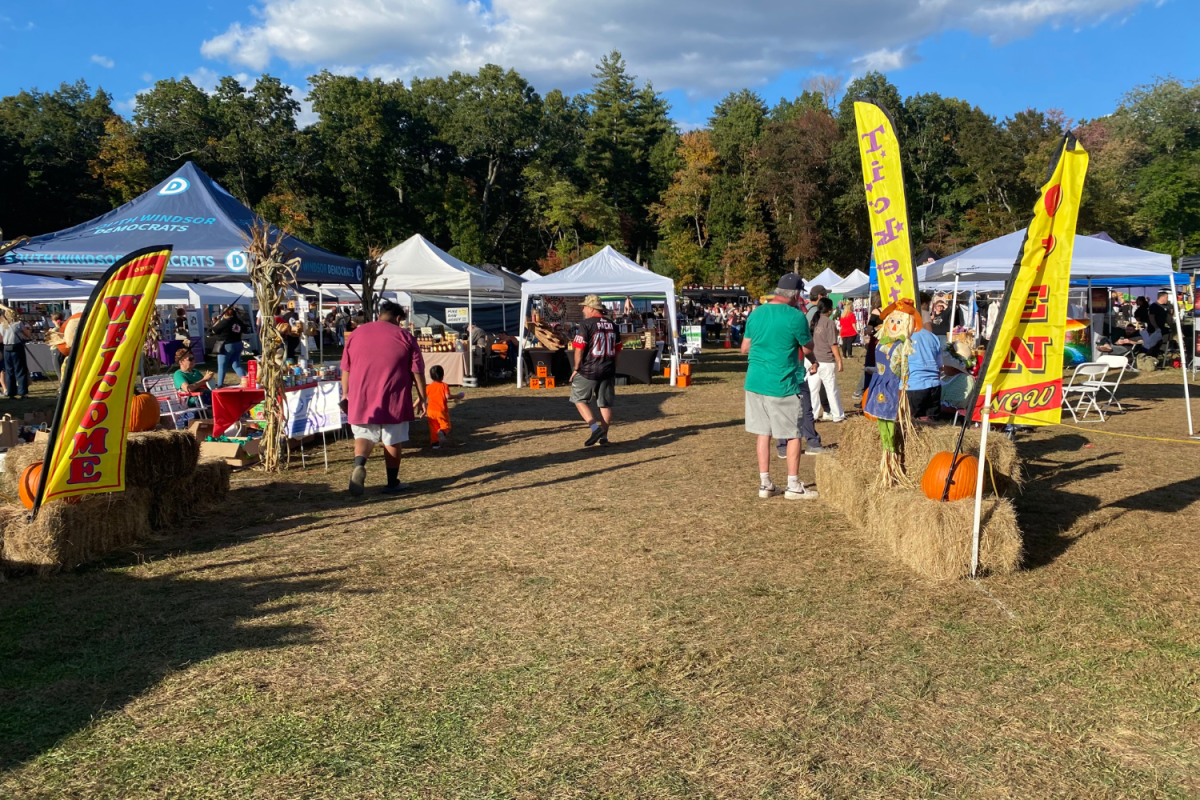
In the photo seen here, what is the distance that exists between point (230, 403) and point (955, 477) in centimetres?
715

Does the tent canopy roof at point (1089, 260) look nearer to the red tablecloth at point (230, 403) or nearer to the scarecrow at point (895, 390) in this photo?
the scarecrow at point (895, 390)

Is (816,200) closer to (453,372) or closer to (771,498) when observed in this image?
(453,372)

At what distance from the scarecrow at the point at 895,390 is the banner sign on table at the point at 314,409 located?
5.53 meters

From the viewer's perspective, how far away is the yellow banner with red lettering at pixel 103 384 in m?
5.12

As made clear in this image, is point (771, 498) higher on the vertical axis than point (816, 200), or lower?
lower

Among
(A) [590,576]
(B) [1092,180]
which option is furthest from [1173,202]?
(A) [590,576]

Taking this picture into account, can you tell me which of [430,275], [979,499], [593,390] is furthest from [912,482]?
[430,275]

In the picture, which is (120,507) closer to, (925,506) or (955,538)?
(925,506)

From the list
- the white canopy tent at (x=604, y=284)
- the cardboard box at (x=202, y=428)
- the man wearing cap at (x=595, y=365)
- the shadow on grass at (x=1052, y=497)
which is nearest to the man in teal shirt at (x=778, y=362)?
the shadow on grass at (x=1052, y=497)

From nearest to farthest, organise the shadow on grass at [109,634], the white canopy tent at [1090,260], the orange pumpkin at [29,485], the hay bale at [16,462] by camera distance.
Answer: the shadow on grass at [109,634] → the orange pumpkin at [29,485] → the hay bale at [16,462] → the white canopy tent at [1090,260]

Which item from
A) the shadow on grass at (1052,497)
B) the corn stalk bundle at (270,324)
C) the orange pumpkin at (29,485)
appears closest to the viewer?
the orange pumpkin at (29,485)

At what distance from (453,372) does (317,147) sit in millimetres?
36715

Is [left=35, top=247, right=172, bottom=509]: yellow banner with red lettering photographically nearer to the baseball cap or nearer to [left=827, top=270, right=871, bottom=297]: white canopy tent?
the baseball cap

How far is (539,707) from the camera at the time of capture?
3.41m
